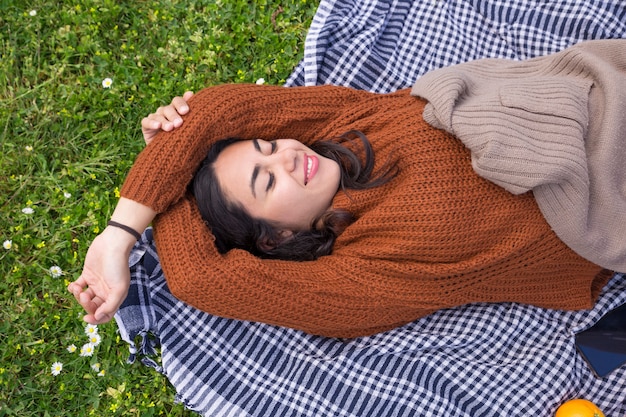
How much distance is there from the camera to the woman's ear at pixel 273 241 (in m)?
2.59

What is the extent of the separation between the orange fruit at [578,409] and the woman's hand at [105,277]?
198 centimetres

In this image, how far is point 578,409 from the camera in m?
2.59

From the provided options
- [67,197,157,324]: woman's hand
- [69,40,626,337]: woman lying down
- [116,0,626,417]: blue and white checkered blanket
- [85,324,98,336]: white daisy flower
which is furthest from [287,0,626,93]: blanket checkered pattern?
[85,324,98,336]: white daisy flower

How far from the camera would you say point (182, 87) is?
3402 mm

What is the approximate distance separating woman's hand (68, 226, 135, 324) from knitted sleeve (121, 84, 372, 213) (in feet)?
0.65

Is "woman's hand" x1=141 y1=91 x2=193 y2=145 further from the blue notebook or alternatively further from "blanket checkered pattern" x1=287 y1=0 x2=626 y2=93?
the blue notebook

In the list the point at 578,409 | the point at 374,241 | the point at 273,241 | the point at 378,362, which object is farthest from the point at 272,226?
the point at 578,409

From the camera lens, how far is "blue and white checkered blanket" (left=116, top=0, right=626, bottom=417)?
2.72 meters

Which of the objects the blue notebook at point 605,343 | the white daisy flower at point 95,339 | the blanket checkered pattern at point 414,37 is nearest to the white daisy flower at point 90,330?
the white daisy flower at point 95,339

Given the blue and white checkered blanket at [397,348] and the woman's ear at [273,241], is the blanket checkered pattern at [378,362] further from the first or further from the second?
the woman's ear at [273,241]

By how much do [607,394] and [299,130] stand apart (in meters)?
1.89

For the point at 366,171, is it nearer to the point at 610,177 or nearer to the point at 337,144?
the point at 337,144

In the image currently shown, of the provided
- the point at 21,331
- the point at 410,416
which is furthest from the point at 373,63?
the point at 21,331

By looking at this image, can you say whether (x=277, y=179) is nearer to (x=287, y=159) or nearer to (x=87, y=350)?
(x=287, y=159)
